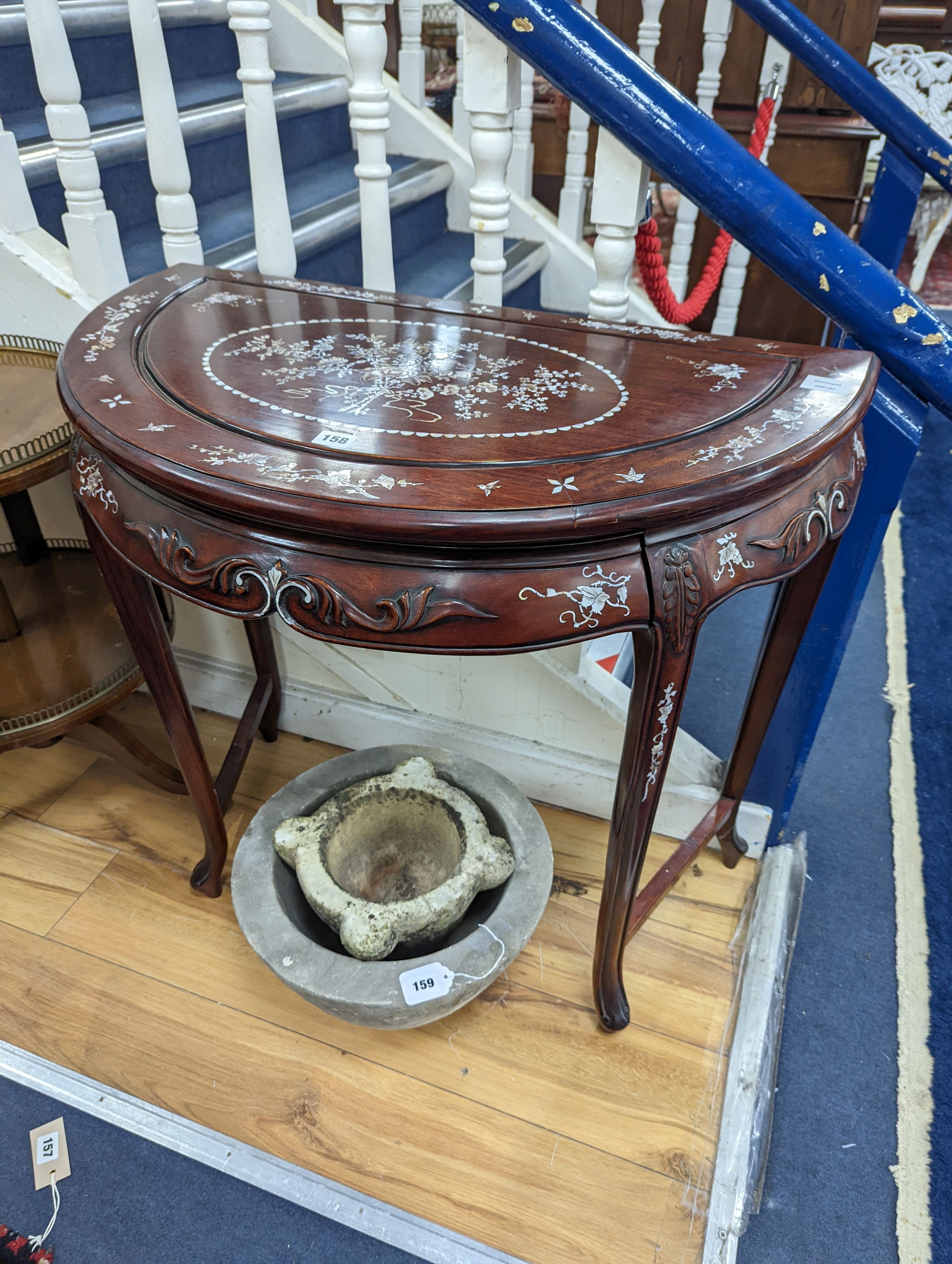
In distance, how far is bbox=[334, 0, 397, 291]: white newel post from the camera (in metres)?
1.03

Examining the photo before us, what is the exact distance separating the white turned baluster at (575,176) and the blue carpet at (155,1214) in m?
2.06

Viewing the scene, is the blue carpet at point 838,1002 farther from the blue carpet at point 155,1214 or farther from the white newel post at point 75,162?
the white newel post at point 75,162

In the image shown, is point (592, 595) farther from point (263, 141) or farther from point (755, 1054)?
point (263, 141)

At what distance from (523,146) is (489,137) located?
3.73 ft

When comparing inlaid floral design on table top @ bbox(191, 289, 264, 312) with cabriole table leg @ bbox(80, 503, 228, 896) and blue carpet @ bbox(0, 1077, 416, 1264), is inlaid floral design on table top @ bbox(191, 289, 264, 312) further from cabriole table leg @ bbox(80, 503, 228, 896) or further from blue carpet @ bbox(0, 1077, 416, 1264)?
blue carpet @ bbox(0, 1077, 416, 1264)

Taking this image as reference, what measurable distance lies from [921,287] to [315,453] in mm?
4373

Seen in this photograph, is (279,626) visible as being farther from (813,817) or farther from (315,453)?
(813,817)

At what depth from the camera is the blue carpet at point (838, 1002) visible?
0.97 meters

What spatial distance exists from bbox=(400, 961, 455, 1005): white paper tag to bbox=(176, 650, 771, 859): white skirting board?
0.50m

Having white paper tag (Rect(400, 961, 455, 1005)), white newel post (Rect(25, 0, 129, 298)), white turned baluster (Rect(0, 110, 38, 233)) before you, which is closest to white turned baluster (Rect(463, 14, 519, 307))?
white newel post (Rect(25, 0, 129, 298))

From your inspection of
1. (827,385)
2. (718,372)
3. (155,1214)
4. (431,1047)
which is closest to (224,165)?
(718,372)

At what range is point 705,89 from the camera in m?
2.18

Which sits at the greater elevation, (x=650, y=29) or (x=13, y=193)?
(x=650, y=29)

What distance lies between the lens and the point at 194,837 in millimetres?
1412
